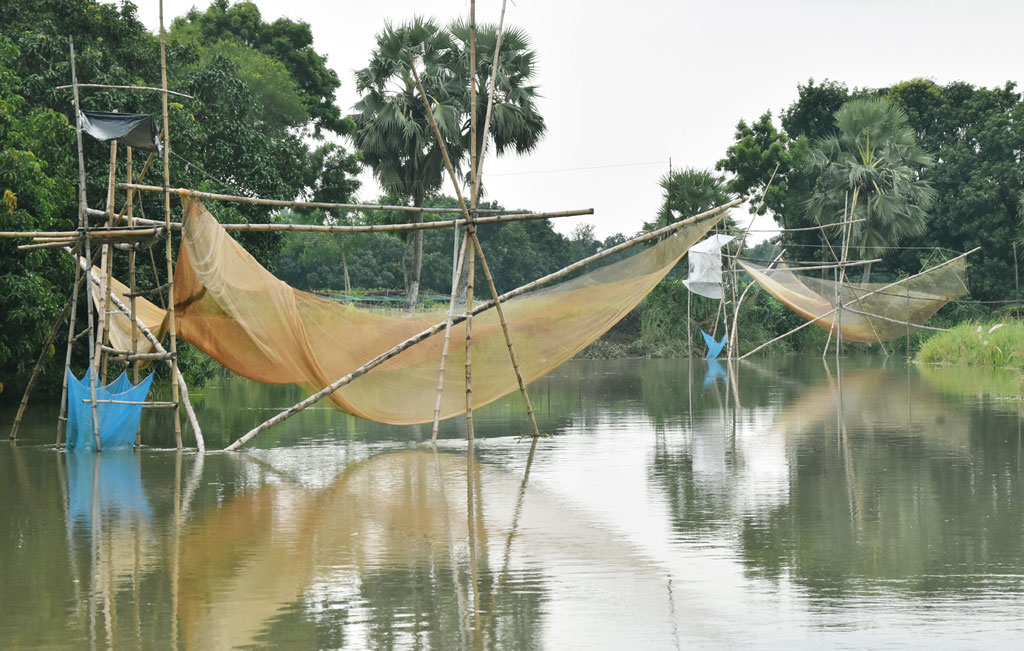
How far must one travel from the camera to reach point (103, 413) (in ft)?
36.1

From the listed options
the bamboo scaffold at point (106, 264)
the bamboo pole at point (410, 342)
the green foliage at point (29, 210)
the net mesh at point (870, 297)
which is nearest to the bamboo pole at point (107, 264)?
the bamboo scaffold at point (106, 264)

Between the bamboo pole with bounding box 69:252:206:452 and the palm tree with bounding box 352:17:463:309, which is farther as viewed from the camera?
the palm tree with bounding box 352:17:463:309

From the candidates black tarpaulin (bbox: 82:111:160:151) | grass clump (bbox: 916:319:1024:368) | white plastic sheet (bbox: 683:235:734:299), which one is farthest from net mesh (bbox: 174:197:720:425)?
white plastic sheet (bbox: 683:235:734:299)

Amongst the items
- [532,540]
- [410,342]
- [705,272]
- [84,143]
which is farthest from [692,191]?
[532,540]

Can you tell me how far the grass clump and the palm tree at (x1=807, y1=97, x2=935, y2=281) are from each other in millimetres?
7565

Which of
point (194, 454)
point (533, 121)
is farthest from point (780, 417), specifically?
point (533, 121)

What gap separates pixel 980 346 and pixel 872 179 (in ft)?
34.3

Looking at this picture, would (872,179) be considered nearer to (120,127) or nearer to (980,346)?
(980,346)

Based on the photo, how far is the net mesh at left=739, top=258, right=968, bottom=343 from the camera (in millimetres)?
25125

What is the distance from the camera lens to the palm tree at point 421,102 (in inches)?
1128

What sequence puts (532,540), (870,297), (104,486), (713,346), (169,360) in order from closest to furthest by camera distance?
(532,540), (104,486), (169,360), (870,297), (713,346)

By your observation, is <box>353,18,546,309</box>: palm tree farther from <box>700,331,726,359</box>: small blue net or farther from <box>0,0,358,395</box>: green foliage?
<box>700,331,726,359</box>: small blue net

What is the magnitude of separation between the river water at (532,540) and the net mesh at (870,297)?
12869mm

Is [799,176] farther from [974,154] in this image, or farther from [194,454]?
[194,454]
